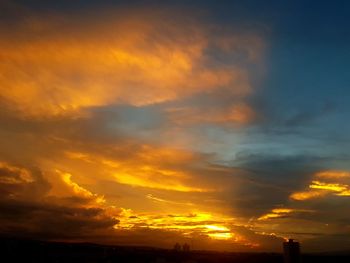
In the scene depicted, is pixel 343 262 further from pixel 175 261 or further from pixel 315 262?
pixel 175 261

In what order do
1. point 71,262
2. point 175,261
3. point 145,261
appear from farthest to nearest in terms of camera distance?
point 175,261 → point 145,261 → point 71,262

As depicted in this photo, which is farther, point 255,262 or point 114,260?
point 255,262

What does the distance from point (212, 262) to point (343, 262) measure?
16897 mm

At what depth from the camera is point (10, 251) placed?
51.9 m

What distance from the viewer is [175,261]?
180 ft

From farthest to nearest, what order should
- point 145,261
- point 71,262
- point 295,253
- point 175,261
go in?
point 175,261, point 145,261, point 71,262, point 295,253

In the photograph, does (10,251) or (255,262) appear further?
(255,262)

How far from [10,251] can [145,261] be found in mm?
15596

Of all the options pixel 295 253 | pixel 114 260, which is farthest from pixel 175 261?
pixel 295 253

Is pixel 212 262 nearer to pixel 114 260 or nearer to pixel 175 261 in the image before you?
pixel 175 261

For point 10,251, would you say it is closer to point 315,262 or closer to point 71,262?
point 71,262

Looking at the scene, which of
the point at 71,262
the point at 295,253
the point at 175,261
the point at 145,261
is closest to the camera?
the point at 295,253

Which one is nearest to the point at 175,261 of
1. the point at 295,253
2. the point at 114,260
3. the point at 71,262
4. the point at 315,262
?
the point at 114,260

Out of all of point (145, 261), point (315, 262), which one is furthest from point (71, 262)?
point (315, 262)
